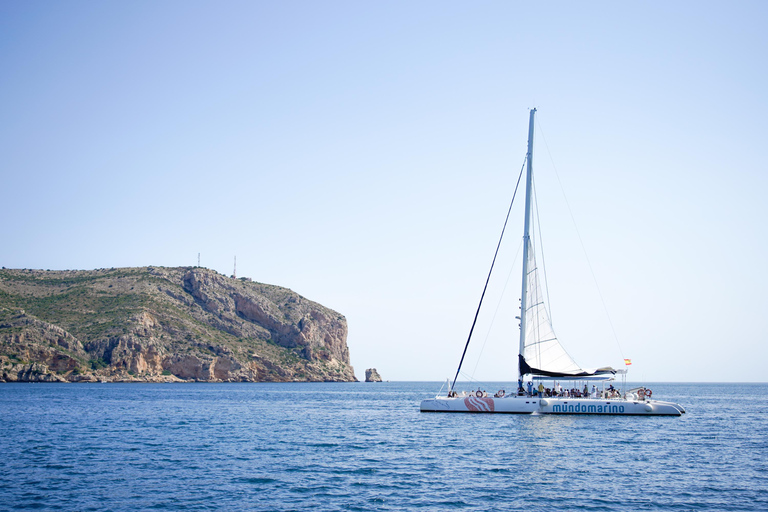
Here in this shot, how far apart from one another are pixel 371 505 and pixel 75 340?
108 m

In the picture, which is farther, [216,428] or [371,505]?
[216,428]

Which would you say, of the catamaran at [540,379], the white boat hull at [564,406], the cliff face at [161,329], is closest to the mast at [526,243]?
the catamaran at [540,379]

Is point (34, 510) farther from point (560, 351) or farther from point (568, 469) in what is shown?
point (560, 351)

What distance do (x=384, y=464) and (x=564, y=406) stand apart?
2158 cm

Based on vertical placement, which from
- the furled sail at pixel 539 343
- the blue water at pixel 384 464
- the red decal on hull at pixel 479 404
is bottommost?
the blue water at pixel 384 464

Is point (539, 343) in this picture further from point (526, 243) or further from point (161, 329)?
point (161, 329)

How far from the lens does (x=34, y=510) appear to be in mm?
17344

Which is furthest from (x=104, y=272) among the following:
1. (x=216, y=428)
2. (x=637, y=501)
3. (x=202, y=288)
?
(x=637, y=501)

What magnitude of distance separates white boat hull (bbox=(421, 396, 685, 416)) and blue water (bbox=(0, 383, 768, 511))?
2.54ft

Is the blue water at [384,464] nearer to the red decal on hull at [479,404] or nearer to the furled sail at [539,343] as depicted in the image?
the red decal on hull at [479,404]

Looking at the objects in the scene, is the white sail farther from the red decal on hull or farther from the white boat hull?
the red decal on hull

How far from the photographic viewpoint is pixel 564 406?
42969 millimetres

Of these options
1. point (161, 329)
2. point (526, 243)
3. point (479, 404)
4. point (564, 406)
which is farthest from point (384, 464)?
point (161, 329)

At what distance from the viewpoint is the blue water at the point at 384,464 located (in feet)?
62.5
